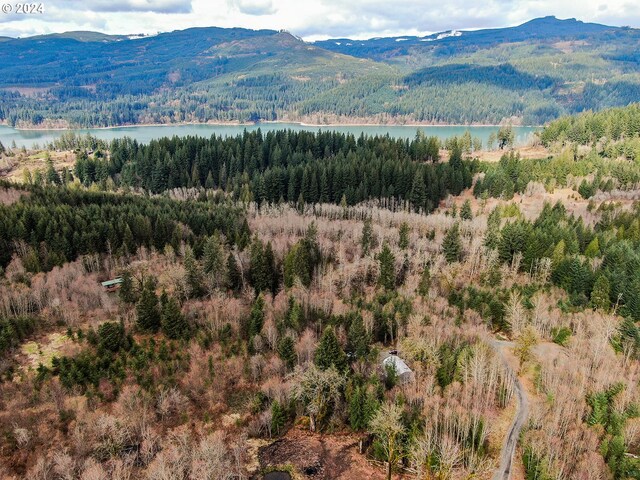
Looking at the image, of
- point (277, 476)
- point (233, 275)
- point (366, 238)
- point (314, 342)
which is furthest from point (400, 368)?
point (366, 238)

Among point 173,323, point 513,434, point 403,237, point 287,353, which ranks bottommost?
point 513,434

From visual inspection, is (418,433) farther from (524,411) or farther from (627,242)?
(627,242)

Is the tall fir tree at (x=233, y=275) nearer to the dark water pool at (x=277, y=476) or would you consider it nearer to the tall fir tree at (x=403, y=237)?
the tall fir tree at (x=403, y=237)

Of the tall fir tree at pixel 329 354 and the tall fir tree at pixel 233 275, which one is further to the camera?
the tall fir tree at pixel 233 275

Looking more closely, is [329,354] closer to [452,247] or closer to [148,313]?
[148,313]

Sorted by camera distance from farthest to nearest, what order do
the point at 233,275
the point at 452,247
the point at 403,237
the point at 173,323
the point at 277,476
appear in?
the point at 403,237, the point at 452,247, the point at 233,275, the point at 173,323, the point at 277,476

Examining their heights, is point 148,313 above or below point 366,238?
below

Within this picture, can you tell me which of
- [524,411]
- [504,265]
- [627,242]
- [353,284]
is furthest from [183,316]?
[627,242]

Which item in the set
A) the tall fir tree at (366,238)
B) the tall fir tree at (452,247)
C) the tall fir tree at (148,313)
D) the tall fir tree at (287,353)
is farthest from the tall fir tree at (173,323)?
the tall fir tree at (452,247)
